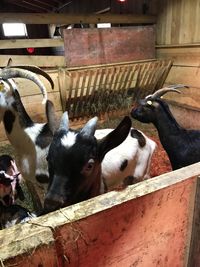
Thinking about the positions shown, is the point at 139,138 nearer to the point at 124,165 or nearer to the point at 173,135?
the point at 124,165

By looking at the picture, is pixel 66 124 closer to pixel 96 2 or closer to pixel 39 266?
pixel 39 266

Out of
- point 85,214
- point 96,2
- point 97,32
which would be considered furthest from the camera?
point 96,2

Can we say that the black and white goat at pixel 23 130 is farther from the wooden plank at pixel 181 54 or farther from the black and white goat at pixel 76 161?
the wooden plank at pixel 181 54

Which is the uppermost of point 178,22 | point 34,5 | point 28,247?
point 34,5

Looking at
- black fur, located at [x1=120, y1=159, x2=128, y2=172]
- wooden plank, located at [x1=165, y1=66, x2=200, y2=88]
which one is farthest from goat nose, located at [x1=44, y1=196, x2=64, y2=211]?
wooden plank, located at [x1=165, y1=66, x2=200, y2=88]

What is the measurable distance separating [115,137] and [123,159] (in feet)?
2.91

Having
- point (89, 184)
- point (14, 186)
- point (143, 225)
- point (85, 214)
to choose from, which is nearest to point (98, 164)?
point (89, 184)

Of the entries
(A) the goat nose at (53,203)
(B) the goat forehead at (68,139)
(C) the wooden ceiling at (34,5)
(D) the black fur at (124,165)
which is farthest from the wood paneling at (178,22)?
(C) the wooden ceiling at (34,5)

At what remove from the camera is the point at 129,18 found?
A: 5883mm

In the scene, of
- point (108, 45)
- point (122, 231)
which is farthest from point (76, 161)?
point (108, 45)

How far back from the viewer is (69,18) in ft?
17.0

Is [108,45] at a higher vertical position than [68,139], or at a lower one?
higher

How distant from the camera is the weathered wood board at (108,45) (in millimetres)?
5352

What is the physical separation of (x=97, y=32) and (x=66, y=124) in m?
4.36
